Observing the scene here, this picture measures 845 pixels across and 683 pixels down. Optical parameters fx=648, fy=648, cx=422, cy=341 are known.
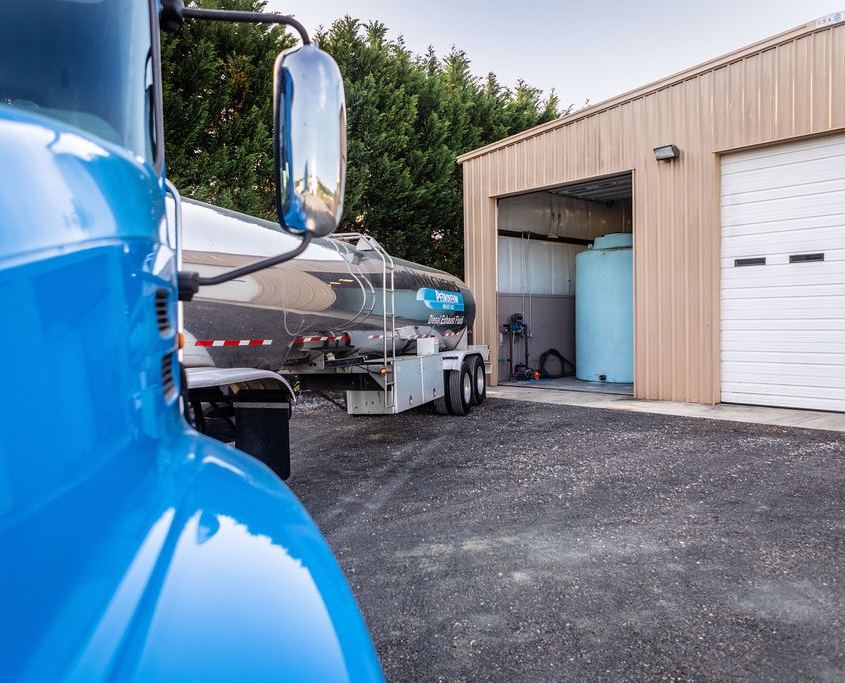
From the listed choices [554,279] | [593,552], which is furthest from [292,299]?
[554,279]

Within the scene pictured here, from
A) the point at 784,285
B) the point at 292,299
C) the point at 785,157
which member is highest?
the point at 785,157

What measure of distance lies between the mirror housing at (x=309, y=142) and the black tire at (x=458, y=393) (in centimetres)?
788

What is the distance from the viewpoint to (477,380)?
10.6 metres

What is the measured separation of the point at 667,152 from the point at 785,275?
2.63 m

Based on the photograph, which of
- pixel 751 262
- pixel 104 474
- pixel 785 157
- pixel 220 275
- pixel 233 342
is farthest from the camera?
pixel 751 262

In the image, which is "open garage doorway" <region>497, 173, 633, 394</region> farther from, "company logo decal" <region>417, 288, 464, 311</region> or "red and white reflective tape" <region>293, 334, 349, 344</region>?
"red and white reflective tape" <region>293, 334, 349, 344</region>

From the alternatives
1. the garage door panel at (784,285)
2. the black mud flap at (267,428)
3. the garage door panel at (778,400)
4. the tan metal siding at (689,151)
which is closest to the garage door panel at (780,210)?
the tan metal siding at (689,151)

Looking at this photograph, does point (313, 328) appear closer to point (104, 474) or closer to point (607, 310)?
point (104, 474)

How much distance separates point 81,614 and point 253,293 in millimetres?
5027

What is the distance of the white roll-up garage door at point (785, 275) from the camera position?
911 centimetres

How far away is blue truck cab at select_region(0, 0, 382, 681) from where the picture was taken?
0.84 m

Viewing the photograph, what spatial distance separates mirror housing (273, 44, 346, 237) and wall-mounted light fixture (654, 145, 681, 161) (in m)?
9.78

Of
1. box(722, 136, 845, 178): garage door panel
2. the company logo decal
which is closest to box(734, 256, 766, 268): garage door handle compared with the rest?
box(722, 136, 845, 178): garage door panel

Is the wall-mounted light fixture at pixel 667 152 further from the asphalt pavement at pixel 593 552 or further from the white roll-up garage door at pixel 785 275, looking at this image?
the asphalt pavement at pixel 593 552
